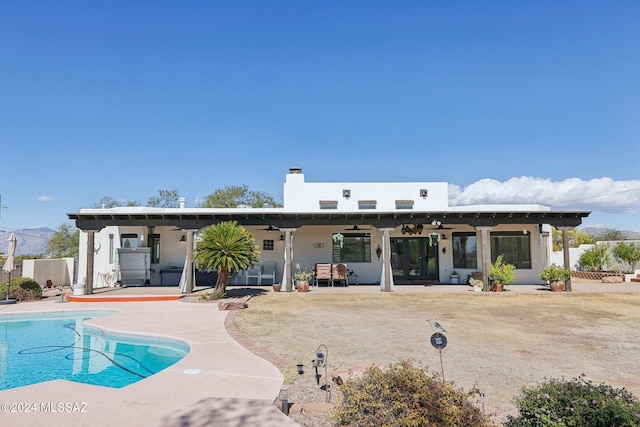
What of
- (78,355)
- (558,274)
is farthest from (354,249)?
(78,355)

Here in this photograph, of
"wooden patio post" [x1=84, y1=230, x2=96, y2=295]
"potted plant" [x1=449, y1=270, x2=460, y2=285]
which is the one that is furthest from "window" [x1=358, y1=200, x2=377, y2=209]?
"wooden patio post" [x1=84, y1=230, x2=96, y2=295]

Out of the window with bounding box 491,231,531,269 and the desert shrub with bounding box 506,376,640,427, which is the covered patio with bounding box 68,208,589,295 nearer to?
the window with bounding box 491,231,531,269

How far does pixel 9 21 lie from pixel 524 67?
17.7m

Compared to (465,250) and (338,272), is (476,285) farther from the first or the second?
(338,272)

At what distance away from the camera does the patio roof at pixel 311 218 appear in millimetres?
13562

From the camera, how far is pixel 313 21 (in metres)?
13.9

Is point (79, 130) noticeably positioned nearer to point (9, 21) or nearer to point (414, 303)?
point (9, 21)

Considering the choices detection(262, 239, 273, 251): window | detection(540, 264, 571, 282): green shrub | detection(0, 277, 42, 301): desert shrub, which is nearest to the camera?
A: detection(0, 277, 42, 301): desert shrub

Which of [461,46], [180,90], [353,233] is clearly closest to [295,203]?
[353,233]

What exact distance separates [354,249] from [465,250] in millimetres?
4983

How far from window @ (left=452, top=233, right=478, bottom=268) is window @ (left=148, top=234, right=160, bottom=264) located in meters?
13.4

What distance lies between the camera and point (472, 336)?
7152 mm

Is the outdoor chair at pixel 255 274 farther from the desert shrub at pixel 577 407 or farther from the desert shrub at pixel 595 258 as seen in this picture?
the desert shrub at pixel 595 258

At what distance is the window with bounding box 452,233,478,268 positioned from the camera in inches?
643
